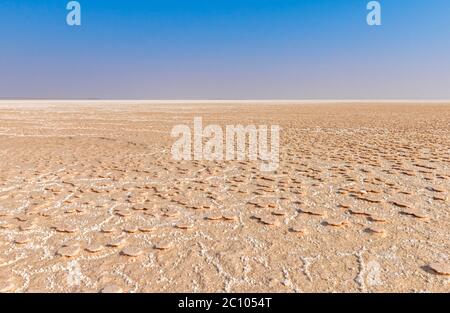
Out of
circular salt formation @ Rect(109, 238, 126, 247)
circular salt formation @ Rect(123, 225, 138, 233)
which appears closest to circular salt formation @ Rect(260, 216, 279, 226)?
circular salt formation @ Rect(123, 225, 138, 233)

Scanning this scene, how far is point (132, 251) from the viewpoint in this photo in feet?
9.64

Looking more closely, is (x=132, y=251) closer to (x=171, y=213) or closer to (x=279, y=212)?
(x=171, y=213)

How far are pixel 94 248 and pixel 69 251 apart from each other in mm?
206

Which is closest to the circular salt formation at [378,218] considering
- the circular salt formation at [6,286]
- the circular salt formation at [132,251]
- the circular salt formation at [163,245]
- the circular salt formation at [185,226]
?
the circular salt formation at [185,226]

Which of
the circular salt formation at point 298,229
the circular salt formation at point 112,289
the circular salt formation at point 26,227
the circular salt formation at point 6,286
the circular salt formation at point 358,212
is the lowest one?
the circular salt formation at point 112,289

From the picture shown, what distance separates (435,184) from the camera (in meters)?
4.95

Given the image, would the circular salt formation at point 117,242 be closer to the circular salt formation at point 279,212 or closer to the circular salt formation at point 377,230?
the circular salt formation at point 279,212

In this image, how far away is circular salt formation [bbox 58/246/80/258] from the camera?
2.89m

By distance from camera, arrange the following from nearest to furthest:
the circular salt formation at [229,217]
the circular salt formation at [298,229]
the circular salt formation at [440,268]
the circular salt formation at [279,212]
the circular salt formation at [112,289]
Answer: the circular salt formation at [112,289] → the circular salt formation at [440,268] → the circular salt formation at [298,229] → the circular salt formation at [229,217] → the circular salt formation at [279,212]

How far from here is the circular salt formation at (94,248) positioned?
297 centimetres

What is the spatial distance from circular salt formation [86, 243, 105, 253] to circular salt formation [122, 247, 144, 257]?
0.75 ft

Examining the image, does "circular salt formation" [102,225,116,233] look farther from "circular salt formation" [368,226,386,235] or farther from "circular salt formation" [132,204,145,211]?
"circular salt formation" [368,226,386,235]
